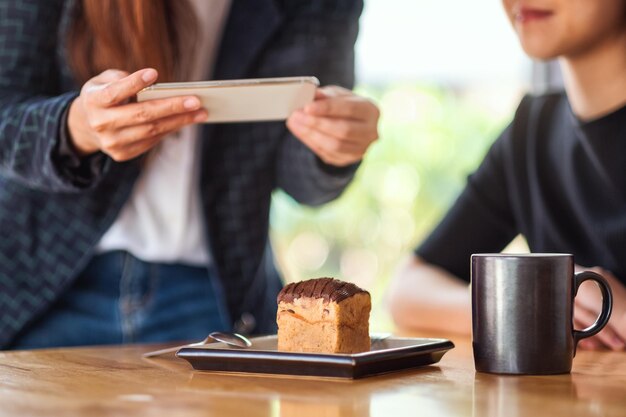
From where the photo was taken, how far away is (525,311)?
97 cm

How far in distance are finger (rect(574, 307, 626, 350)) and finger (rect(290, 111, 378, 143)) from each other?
0.42m

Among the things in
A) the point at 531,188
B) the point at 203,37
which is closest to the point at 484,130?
the point at 531,188

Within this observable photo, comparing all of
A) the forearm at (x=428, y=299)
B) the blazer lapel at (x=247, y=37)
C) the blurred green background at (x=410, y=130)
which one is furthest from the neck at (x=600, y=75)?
the blurred green background at (x=410, y=130)

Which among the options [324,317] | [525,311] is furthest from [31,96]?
[525,311]

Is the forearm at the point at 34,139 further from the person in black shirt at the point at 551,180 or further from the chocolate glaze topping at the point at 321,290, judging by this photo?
the person in black shirt at the point at 551,180

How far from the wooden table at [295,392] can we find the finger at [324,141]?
0.47 metres

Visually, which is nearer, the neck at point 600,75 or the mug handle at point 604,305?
the mug handle at point 604,305

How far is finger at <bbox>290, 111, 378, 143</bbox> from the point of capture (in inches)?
55.4

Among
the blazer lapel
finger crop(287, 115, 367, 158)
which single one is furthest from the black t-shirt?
the blazer lapel

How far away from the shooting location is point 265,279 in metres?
1.80

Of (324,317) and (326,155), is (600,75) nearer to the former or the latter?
(326,155)

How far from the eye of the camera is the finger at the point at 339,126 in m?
1.41

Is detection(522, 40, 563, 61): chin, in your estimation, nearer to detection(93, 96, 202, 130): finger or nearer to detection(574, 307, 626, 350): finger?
detection(574, 307, 626, 350): finger

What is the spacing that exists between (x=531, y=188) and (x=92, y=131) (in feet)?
2.91
